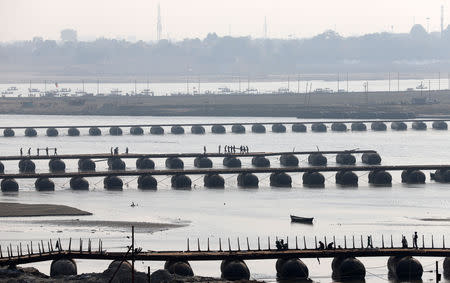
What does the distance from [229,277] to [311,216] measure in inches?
977

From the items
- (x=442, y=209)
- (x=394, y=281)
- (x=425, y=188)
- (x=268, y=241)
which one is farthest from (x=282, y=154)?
(x=394, y=281)

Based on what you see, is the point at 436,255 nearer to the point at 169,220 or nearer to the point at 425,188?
the point at 169,220

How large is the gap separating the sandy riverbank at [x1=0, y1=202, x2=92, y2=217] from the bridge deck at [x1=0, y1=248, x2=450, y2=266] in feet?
76.4

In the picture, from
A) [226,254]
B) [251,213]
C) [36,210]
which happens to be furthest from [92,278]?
[251,213]

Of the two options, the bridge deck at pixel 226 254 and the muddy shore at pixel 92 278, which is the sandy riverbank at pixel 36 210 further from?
the muddy shore at pixel 92 278

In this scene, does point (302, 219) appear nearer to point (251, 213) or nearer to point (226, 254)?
point (251, 213)

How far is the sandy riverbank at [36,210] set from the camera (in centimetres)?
8594

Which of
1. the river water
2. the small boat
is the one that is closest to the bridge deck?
the river water

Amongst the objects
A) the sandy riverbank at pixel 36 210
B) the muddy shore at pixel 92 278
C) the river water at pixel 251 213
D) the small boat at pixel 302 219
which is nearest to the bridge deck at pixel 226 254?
the river water at pixel 251 213

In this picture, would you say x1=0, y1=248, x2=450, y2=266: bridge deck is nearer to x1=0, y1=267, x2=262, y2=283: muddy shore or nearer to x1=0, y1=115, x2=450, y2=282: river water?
x1=0, y1=115, x2=450, y2=282: river water

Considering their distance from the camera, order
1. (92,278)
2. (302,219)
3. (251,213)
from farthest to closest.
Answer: (251,213) < (302,219) < (92,278)

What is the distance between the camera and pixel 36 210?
8750 cm

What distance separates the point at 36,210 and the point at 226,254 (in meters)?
27.9

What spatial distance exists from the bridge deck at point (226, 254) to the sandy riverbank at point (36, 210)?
76.4 feet
